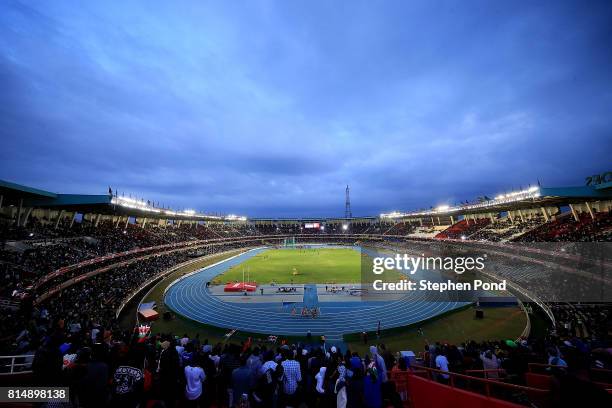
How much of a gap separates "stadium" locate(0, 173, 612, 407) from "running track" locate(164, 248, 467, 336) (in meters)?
0.17

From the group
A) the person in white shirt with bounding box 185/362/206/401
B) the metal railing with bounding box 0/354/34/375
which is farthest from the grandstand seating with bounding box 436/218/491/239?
the metal railing with bounding box 0/354/34/375

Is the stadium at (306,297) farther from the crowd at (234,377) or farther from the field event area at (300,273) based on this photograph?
the field event area at (300,273)

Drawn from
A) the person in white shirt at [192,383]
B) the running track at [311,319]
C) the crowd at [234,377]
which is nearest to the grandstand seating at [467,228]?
the running track at [311,319]

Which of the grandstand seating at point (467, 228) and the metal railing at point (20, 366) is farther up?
the grandstand seating at point (467, 228)

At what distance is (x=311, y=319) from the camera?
23.2m

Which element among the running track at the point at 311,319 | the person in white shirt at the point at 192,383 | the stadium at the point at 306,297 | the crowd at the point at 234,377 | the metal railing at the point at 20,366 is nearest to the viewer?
the crowd at the point at 234,377

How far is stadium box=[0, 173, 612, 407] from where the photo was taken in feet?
40.1

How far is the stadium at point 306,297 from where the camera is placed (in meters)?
12.2

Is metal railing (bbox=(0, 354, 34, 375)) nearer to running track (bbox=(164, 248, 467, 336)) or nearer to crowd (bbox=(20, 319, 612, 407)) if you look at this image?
crowd (bbox=(20, 319, 612, 407))

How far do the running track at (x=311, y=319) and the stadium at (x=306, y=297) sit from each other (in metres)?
0.17

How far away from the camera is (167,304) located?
27984mm

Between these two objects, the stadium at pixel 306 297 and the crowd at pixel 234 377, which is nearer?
the crowd at pixel 234 377

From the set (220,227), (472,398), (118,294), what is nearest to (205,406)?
(472,398)

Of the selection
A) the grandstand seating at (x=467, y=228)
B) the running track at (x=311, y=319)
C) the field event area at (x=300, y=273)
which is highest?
the grandstand seating at (x=467, y=228)
